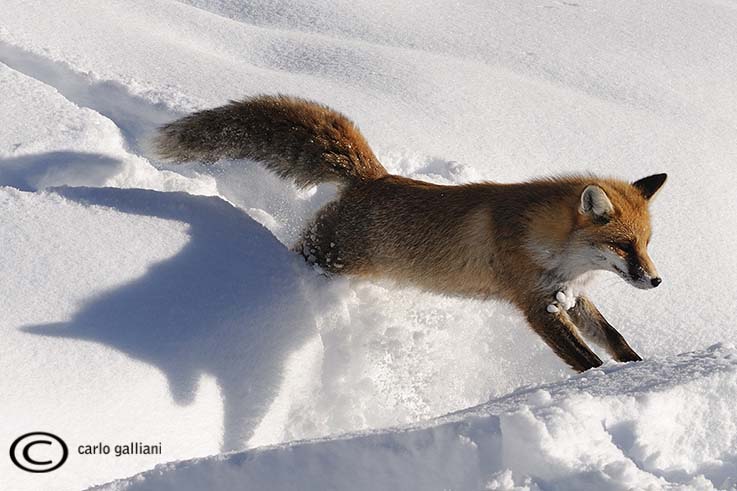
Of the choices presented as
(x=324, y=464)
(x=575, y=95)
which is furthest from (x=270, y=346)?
(x=575, y=95)

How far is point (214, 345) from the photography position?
438 centimetres

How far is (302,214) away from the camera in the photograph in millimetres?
5809

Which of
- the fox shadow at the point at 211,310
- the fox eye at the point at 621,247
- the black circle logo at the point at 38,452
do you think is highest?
the fox eye at the point at 621,247

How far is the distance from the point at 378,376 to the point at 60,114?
2.87 meters

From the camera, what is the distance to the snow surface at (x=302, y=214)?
12.8ft

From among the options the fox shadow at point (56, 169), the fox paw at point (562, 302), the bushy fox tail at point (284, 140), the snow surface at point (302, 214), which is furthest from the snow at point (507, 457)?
the fox shadow at point (56, 169)

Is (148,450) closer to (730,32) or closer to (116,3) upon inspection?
(116,3)

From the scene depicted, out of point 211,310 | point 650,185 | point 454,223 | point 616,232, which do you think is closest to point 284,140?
point 454,223

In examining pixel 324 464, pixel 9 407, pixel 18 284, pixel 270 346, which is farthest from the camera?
pixel 270 346

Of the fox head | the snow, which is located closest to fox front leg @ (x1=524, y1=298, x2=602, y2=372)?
the fox head

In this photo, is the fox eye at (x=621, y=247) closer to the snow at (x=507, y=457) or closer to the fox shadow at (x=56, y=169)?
the snow at (x=507, y=457)

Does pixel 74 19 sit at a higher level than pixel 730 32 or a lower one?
lower

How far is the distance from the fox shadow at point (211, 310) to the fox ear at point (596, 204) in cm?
166

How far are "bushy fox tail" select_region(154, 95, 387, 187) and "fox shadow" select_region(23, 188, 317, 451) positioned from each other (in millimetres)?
365
